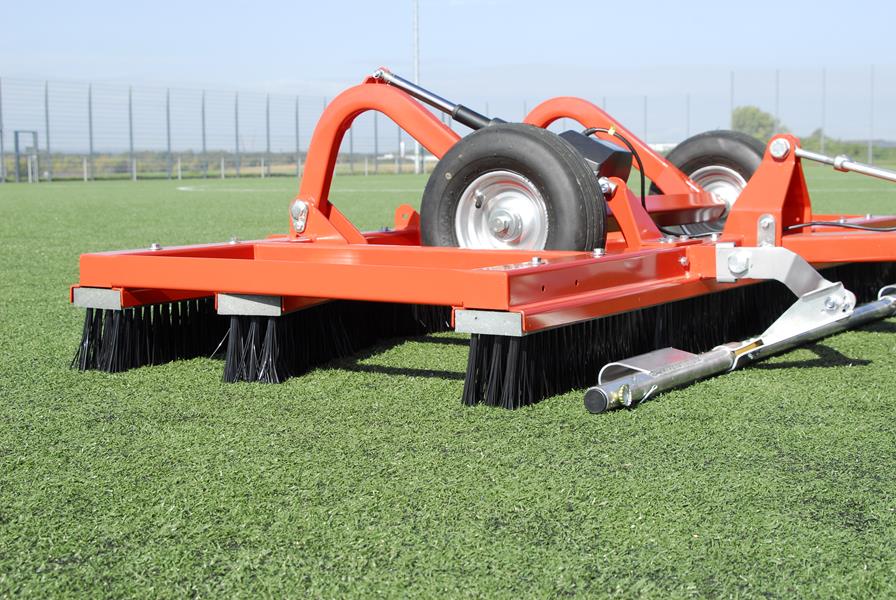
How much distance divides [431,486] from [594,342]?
1172mm

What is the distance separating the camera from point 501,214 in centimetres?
373

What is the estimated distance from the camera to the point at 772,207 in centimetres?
390

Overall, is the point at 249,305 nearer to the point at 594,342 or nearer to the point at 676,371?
the point at 594,342

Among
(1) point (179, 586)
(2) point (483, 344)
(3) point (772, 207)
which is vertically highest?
(3) point (772, 207)

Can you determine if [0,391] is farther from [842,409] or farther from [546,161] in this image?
[842,409]

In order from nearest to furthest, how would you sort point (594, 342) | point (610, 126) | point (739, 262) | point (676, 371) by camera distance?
point (676, 371) → point (594, 342) → point (739, 262) → point (610, 126)

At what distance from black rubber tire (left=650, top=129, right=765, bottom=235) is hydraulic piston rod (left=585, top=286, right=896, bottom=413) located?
175 centimetres

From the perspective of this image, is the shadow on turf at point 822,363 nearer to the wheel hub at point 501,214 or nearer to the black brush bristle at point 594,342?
the black brush bristle at point 594,342

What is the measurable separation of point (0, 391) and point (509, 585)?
1999 millimetres

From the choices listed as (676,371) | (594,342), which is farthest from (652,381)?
(594,342)

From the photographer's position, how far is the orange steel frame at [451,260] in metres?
2.98

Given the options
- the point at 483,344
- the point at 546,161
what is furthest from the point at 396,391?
the point at 546,161

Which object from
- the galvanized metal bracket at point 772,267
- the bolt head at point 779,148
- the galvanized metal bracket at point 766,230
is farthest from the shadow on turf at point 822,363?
the bolt head at point 779,148

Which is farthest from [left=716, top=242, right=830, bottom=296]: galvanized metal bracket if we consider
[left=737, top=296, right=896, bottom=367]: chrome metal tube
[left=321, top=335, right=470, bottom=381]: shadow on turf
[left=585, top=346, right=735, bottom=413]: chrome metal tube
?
[left=321, top=335, right=470, bottom=381]: shadow on turf
